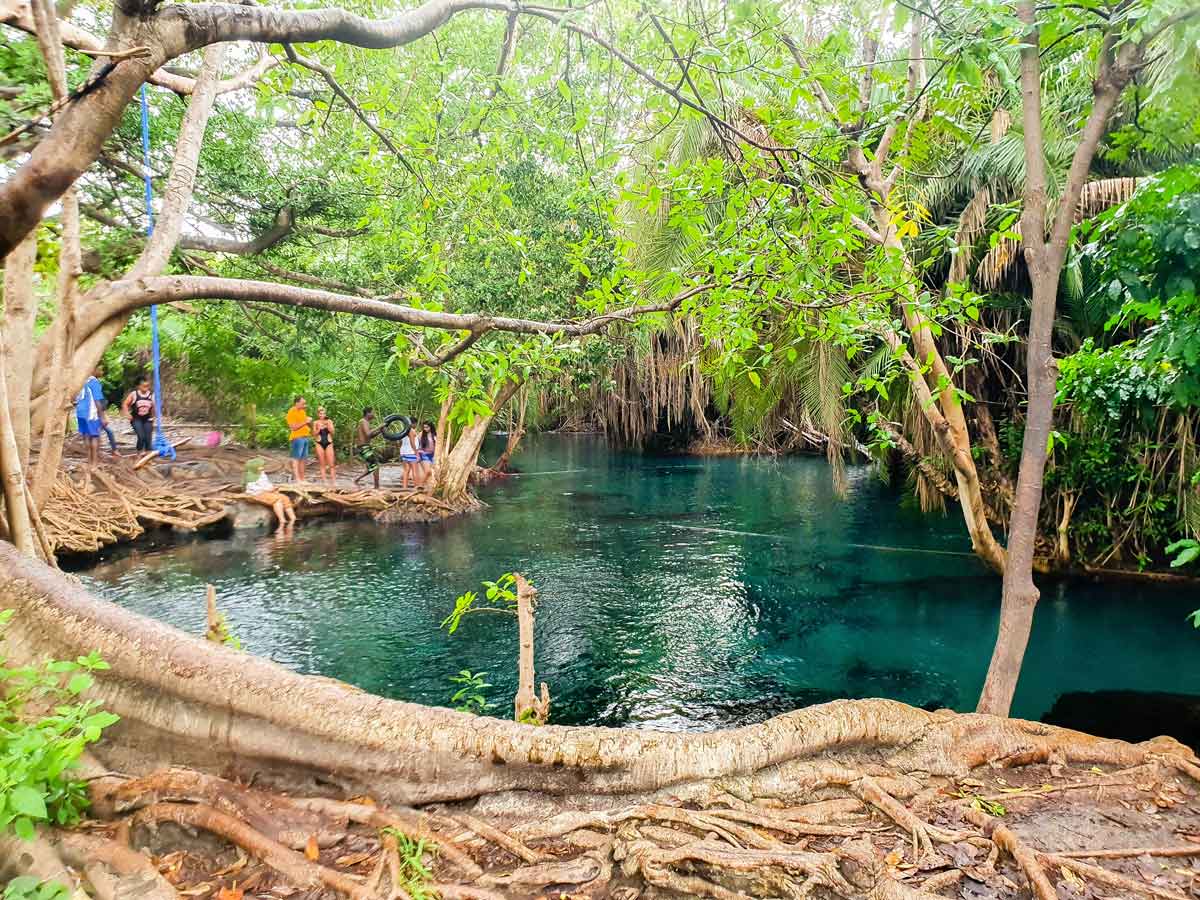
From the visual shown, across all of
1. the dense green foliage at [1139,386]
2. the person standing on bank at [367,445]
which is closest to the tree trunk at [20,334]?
the dense green foliage at [1139,386]

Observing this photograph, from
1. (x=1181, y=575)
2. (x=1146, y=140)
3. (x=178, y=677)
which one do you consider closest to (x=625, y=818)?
(x=178, y=677)

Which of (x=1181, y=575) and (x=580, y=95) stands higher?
(x=580, y=95)

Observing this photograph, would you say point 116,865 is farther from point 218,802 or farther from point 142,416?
point 142,416

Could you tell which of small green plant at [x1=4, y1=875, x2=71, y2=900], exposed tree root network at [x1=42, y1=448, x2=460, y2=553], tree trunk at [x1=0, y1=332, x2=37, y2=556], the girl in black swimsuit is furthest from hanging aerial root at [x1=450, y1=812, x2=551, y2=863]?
the girl in black swimsuit

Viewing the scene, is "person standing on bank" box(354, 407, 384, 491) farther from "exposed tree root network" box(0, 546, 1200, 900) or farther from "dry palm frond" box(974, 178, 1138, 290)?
"exposed tree root network" box(0, 546, 1200, 900)

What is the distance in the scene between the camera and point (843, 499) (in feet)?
52.9

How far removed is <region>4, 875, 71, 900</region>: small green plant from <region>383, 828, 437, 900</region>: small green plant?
86 centimetres

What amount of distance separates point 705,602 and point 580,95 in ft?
21.9

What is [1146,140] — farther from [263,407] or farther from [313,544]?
[263,407]

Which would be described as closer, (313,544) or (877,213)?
(877,213)

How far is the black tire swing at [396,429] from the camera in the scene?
15.4m

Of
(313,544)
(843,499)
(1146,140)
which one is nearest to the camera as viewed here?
(1146,140)

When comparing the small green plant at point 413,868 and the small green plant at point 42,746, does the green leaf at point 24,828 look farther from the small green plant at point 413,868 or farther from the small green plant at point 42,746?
the small green plant at point 413,868

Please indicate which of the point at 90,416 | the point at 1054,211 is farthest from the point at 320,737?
the point at 90,416
